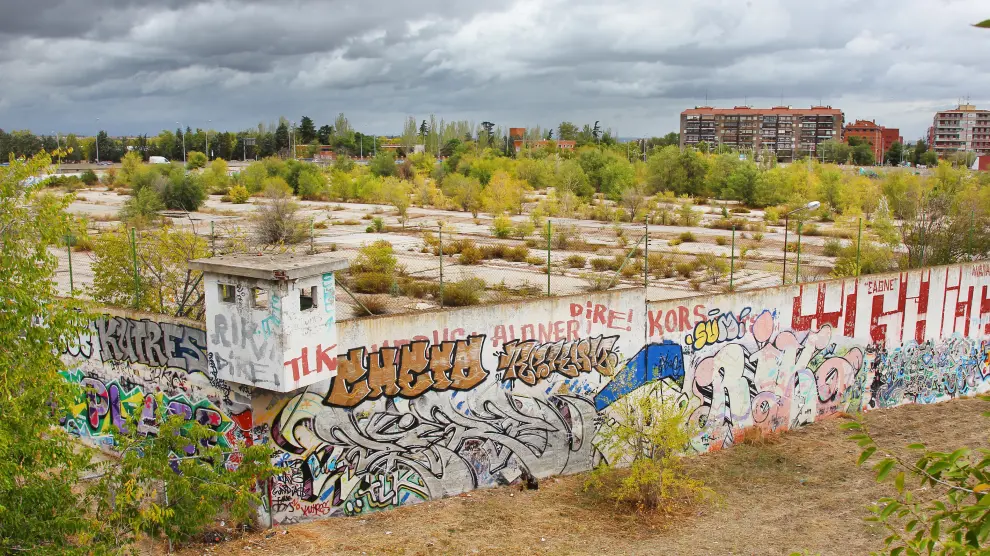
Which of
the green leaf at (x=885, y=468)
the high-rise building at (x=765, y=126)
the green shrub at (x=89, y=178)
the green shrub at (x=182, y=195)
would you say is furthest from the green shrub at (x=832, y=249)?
the high-rise building at (x=765, y=126)

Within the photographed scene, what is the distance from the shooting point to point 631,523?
1370 centimetres

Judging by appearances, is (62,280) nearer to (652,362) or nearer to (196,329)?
(196,329)

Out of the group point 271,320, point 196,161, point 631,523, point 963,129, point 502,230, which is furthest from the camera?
point 963,129

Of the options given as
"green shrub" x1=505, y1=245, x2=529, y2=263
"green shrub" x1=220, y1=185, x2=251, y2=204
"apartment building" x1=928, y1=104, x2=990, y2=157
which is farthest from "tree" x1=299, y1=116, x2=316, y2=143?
"apartment building" x1=928, y1=104, x2=990, y2=157

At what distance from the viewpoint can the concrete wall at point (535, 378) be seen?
13.2 metres

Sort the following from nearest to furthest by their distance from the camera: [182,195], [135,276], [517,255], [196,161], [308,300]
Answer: [308,300]
[135,276]
[517,255]
[182,195]
[196,161]

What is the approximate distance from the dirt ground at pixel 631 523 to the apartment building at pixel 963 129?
636ft

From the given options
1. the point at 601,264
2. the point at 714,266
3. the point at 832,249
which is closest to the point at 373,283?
the point at 601,264

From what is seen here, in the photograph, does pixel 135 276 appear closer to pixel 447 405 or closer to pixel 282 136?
pixel 447 405

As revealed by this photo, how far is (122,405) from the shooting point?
14.2m

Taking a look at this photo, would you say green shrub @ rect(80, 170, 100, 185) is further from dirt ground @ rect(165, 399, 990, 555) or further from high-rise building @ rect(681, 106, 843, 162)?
high-rise building @ rect(681, 106, 843, 162)

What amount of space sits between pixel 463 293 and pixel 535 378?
14.4 feet

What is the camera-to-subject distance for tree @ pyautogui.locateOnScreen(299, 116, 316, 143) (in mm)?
126488

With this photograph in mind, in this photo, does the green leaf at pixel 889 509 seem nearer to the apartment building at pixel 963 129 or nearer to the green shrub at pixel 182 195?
the green shrub at pixel 182 195
